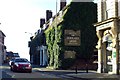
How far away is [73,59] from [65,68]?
1539mm

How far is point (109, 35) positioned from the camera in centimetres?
3500

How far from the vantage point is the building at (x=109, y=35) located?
109ft

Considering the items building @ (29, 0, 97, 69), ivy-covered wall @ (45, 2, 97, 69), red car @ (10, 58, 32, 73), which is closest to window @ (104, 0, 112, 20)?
red car @ (10, 58, 32, 73)

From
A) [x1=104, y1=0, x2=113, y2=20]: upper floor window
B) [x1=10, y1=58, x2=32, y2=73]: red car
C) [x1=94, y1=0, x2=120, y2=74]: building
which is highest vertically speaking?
[x1=104, y1=0, x2=113, y2=20]: upper floor window

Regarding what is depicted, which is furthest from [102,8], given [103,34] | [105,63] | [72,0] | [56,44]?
[56,44]

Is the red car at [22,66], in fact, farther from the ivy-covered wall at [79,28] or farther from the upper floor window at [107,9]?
the upper floor window at [107,9]

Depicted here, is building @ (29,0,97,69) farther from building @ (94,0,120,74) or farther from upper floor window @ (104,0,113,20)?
upper floor window @ (104,0,113,20)

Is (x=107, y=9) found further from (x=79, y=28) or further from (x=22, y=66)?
(x=79, y=28)

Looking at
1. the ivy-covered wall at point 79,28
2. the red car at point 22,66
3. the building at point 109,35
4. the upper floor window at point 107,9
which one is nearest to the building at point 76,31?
the ivy-covered wall at point 79,28

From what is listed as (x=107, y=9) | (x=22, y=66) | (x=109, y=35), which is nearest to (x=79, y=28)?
(x=22, y=66)

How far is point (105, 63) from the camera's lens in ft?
120

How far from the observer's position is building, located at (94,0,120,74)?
109ft

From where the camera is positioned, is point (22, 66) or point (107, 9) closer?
point (107, 9)

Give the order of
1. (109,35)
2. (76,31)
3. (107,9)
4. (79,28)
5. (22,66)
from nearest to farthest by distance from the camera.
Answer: (109,35)
(107,9)
(22,66)
(76,31)
(79,28)
